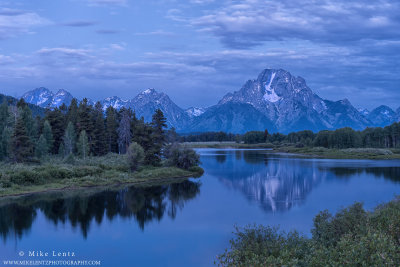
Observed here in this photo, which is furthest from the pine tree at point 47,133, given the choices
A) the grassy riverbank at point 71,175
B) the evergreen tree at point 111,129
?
the evergreen tree at point 111,129

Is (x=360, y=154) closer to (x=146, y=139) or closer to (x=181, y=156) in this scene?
(x=181, y=156)

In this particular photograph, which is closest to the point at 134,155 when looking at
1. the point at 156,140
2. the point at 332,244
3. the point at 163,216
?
the point at 156,140

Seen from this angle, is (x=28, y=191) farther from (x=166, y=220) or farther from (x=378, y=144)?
(x=378, y=144)

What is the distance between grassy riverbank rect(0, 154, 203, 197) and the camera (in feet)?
165

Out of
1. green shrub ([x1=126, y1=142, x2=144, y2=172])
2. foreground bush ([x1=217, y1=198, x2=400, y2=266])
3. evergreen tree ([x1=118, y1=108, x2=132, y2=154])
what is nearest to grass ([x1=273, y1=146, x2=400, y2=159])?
evergreen tree ([x1=118, y1=108, x2=132, y2=154])

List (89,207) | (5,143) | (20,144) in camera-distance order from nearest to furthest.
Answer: (89,207), (20,144), (5,143)

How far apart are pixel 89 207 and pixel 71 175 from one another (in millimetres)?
17491

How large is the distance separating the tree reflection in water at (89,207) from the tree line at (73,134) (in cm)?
2119

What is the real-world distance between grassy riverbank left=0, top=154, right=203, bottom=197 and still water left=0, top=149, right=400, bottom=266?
3556 millimetres

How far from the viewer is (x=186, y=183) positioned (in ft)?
210

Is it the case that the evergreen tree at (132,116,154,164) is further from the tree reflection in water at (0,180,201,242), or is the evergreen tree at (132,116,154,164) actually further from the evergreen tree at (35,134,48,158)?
the tree reflection in water at (0,180,201,242)

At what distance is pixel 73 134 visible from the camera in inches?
3319

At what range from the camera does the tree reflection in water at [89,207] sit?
35822 millimetres

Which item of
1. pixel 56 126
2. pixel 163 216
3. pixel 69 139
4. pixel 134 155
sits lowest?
pixel 163 216
